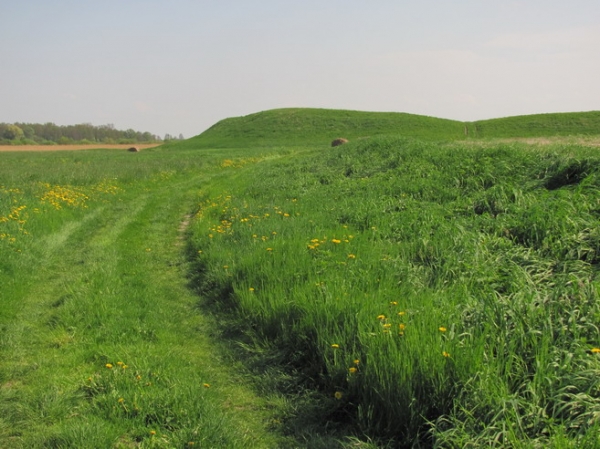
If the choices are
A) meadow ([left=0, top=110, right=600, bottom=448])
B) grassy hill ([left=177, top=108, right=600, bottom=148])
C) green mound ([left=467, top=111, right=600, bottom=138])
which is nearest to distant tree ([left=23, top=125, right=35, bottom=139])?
grassy hill ([left=177, top=108, right=600, bottom=148])

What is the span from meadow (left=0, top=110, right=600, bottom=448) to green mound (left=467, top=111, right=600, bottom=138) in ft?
141

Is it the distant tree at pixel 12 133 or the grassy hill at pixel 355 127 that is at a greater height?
the distant tree at pixel 12 133

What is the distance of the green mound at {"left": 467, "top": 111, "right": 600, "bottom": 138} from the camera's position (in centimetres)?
4809

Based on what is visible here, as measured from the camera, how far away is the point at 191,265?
851 centimetres

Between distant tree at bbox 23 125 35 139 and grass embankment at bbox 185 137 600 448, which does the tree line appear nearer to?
distant tree at bbox 23 125 35 139

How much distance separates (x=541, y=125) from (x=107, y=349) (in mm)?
57530

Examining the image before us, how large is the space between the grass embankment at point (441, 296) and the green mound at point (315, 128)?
47819mm

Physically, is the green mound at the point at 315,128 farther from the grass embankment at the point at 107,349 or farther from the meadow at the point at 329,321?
the grass embankment at the point at 107,349

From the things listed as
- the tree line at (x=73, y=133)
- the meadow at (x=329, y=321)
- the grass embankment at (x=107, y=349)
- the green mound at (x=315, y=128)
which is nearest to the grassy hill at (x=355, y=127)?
the green mound at (x=315, y=128)

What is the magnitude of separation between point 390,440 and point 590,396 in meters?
1.41

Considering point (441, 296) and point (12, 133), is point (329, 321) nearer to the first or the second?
point (441, 296)

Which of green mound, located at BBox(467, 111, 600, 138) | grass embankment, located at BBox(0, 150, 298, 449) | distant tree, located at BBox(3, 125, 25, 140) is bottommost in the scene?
grass embankment, located at BBox(0, 150, 298, 449)

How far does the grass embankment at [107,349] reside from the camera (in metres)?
3.69

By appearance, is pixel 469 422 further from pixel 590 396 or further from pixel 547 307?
pixel 547 307
